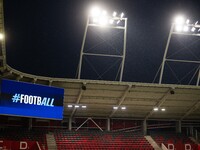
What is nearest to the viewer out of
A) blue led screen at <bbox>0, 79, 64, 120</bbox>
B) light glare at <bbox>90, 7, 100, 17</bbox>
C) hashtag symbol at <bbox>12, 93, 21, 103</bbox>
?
blue led screen at <bbox>0, 79, 64, 120</bbox>

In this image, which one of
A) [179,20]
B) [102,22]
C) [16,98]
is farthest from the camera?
[179,20]

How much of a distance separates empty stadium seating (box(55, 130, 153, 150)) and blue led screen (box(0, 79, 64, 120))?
4.07 m

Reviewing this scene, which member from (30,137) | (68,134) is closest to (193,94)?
(68,134)

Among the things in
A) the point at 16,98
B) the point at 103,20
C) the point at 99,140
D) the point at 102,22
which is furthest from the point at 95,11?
the point at 99,140

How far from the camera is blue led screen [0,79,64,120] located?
1936cm

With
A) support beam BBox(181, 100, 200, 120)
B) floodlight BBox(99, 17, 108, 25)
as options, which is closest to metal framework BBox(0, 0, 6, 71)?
floodlight BBox(99, 17, 108, 25)

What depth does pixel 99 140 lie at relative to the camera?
2609 centimetres

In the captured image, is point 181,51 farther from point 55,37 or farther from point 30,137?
point 30,137

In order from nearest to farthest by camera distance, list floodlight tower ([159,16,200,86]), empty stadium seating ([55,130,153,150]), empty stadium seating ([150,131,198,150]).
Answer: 1. floodlight tower ([159,16,200,86])
2. empty stadium seating ([55,130,153,150])
3. empty stadium seating ([150,131,198,150])

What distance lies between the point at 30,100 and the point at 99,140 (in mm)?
8065

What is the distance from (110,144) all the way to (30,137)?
6.41 meters

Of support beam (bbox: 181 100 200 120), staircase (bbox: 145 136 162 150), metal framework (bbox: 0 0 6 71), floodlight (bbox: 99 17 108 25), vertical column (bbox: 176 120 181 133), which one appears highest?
floodlight (bbox: 99 17 108 25)

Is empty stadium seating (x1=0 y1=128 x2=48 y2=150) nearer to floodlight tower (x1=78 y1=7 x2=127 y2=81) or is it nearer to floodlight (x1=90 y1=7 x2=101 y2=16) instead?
floodlight tower (x1=78 y1=7 x2=127 y2=81)

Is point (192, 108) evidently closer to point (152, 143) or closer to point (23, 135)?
point (152, 143)
